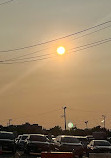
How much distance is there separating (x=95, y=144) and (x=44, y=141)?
4.15m

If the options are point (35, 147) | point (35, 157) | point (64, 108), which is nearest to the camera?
point (35, 157)

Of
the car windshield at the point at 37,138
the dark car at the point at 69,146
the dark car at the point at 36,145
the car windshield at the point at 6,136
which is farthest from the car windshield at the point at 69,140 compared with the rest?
the car windshield at the point at 6,136

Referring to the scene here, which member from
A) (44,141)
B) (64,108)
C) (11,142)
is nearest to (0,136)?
(11,142)

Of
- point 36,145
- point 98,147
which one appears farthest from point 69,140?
point 36,145

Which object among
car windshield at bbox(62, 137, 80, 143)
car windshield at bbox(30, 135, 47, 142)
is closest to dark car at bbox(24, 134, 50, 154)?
car windshield at bbox(30, 135, 47, 142)

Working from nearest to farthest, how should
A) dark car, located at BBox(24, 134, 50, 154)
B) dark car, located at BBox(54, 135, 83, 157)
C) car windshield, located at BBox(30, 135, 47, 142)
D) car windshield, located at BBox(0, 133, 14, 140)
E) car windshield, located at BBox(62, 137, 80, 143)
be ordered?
dark car, located at BBox(54, 135, 83, 157) → car windshield, located at BBox(62, 137, 80, 143) → dark car, located at BBox(24, 134, 50, 154) → car windshield, located at BBox(30, 135, 47, 142) → car windshield, located at BBox(0, 133, 14, 140)

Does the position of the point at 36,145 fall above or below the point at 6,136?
below

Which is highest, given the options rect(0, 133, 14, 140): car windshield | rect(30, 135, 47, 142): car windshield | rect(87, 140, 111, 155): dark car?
rect(0, 133, 14, 140): car windshield

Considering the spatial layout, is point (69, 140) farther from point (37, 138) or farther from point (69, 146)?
point (37, 138)

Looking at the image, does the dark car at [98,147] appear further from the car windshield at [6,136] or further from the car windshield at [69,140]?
the car windshield at [6,136]

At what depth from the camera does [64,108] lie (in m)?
127

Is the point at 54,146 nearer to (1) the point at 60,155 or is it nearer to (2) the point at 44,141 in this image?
(2) the point at 44,141

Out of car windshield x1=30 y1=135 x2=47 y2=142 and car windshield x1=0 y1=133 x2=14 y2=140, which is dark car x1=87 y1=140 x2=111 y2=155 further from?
car windshield x1=0 y1=133 x2=14 y2=140

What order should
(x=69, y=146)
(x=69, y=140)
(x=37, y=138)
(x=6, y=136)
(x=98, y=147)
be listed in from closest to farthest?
(x=69, y=146) < (x=69, y=140) < (x=98, y=147) < (x=37, y=138) < (x=6, y=136)
